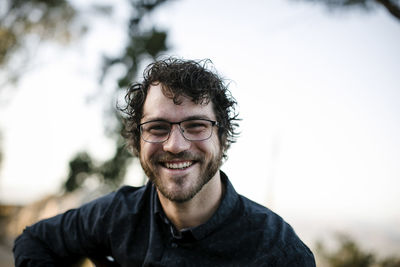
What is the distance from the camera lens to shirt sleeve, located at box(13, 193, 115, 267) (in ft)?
6.32

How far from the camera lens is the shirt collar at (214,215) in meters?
1.61

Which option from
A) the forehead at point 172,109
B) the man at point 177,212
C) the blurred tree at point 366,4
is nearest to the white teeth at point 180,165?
the man at point 177,212

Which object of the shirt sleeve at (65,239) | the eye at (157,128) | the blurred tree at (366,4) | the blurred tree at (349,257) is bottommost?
the blurred tree at (349,257)

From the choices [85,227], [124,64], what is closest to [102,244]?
[85,227]

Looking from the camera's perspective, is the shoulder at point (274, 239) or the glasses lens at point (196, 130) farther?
the glasses lens at point (196, 130)

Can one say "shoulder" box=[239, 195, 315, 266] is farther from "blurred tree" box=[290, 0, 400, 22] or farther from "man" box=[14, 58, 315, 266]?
"blurred tree" box=[290, 0, 400, 22]

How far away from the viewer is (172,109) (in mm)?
1680

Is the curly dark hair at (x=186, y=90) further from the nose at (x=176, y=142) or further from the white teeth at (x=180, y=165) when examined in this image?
the white teeth at (x=180, y=165)

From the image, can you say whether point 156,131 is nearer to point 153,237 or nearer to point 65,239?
point 153,237

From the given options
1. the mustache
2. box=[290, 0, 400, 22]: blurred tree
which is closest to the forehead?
the mustache

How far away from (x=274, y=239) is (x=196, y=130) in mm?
803

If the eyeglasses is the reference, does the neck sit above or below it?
below

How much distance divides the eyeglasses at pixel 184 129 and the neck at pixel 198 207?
13.3 inches

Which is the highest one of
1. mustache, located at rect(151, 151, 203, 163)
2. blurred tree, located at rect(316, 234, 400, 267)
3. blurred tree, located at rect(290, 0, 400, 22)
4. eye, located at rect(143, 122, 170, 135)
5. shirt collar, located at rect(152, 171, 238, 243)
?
blurred tree, located at rect(290, 0, 400, 22)
